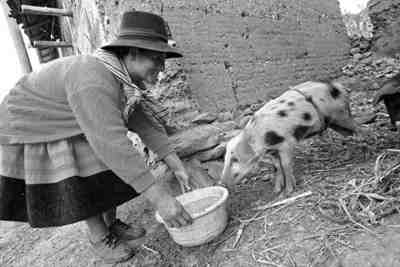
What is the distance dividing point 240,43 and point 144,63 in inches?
116

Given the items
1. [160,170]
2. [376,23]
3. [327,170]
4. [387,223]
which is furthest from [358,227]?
[376,23]

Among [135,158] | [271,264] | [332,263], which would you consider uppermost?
[135,158]

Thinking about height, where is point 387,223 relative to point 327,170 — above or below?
above

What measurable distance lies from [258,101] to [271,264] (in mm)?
3248

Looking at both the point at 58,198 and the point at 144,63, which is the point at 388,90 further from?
the point at 58,198

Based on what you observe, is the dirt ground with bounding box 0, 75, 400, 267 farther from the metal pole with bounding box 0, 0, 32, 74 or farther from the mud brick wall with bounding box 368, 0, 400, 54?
the metal pole with bounding box 0, 0, 32, 74

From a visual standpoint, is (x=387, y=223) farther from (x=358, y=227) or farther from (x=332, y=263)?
(x=332, y=263)

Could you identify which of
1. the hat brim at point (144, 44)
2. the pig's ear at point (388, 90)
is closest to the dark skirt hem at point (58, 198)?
the hat brim at point (144, 44)

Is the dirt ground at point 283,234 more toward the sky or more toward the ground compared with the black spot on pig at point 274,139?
more toward the ground

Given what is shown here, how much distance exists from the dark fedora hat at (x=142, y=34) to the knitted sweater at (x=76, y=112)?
0.22m

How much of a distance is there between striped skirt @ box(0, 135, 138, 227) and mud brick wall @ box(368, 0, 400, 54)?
7458mm

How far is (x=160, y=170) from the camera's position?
328cm

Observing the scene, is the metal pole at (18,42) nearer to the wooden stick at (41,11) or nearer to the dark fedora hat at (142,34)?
the wooden stick at (41,11)

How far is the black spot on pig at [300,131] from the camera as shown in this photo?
2.58 metres
